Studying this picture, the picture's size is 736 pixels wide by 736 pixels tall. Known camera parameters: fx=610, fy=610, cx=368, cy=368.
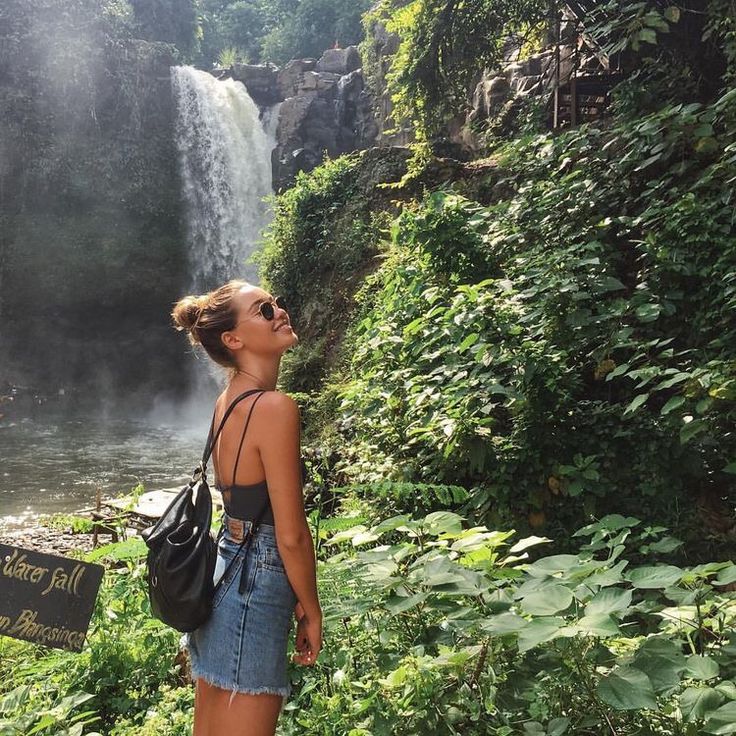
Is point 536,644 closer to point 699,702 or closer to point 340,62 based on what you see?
point 699,702

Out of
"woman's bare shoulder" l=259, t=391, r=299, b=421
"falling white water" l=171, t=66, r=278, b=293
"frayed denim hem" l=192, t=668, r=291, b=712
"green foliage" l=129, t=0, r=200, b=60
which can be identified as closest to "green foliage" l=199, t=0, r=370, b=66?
"green foliage" l=129, t=0, r=200, b=60

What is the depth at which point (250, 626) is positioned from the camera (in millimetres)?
1700

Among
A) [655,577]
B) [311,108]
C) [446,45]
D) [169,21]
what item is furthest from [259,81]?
[655,577]

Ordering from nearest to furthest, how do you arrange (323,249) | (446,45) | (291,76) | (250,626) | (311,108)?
(250,626), (446,45), (323,249), (311,108), (291,76)

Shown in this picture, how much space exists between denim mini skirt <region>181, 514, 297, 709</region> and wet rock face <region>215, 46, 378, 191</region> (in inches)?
752

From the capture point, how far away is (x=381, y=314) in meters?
5.06

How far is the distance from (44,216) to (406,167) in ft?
48.8

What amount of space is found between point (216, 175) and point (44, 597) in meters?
19.8

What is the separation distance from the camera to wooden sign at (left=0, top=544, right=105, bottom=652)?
8.23 feet

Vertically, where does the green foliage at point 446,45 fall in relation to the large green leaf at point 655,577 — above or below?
above

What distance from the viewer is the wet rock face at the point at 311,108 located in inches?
810

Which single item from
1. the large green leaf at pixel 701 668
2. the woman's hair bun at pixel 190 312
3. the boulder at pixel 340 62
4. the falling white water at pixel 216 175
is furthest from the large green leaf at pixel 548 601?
the boulder at pixel 340 62

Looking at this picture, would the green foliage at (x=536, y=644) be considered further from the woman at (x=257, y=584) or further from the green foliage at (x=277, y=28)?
the green foliage at (x=277, y=28)

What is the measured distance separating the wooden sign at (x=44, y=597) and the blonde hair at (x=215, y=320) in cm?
128
